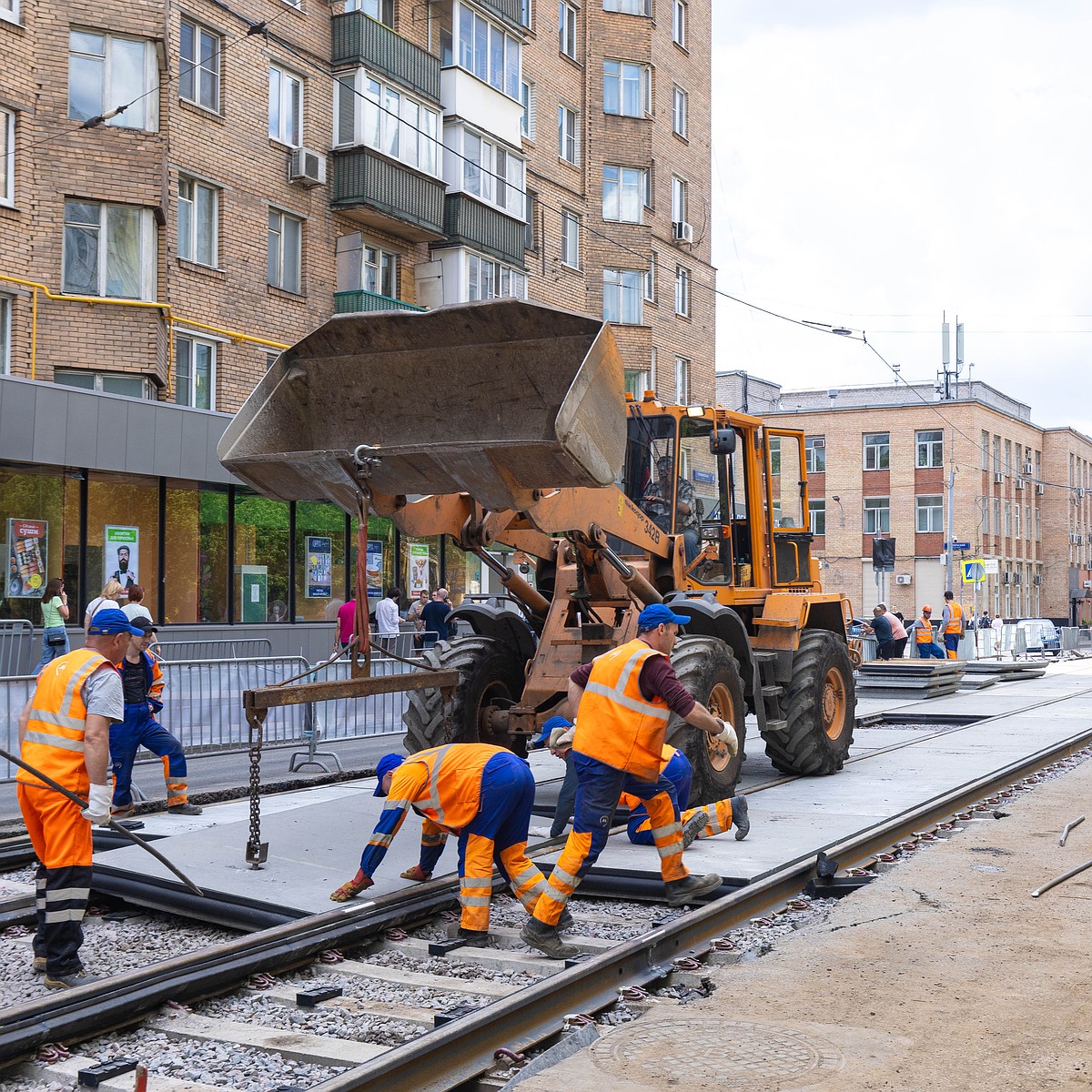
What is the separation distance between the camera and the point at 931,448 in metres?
61.1

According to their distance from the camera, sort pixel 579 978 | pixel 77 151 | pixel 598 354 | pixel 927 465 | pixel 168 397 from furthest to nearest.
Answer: pixel 927 465
pixel 168 397
pixel 77 151
pixel 598 354
pixel 579 978

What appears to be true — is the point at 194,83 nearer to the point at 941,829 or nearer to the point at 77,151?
the point at 77,151

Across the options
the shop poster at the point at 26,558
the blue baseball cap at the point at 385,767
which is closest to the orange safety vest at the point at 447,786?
the blue baseball cap at the point at 385,767

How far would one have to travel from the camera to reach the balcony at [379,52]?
2558cm

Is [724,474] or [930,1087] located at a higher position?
[724,474]

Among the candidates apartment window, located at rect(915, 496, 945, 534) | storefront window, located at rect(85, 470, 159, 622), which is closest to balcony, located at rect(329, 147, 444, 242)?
storefront window, located at rect(85, 470, 159, 622)

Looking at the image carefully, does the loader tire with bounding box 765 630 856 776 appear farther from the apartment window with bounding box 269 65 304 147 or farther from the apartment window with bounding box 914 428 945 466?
the apartment window with bounding box 914 428 945 466

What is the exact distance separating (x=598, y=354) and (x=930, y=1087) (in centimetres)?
446

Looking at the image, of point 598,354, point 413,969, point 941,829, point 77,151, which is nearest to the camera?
point 413,969

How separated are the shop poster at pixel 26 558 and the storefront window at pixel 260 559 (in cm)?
409

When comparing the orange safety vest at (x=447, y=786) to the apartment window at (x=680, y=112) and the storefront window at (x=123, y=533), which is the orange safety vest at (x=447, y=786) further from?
the apartment window at (x=680, y=112)

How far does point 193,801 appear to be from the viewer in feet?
37.0

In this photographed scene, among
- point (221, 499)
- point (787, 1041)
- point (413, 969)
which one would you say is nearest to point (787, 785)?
point (413, 969)

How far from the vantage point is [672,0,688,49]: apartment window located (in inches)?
1476
